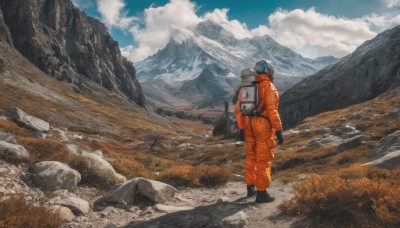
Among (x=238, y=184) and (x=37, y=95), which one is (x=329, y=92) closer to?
(x=37, y=95)

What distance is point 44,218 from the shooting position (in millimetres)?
6875

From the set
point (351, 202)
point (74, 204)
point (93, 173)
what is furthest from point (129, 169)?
point (351, 202)

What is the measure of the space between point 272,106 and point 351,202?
3437 mm

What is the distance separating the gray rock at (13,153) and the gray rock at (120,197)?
10.0 ft

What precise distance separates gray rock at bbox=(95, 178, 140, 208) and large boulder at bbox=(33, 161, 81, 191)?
1222mm

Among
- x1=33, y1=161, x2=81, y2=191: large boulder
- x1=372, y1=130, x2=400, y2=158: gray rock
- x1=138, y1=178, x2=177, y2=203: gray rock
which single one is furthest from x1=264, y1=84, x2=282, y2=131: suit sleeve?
x1=372, y1=130, x2=400, y2=158: gray rock

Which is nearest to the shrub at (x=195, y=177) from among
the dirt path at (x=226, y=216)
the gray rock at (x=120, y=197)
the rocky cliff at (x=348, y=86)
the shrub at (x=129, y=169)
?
the shrub at (x=129, y=169)

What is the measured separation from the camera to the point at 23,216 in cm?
647

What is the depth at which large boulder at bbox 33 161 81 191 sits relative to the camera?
413 inches

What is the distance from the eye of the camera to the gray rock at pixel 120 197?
10.5 meters

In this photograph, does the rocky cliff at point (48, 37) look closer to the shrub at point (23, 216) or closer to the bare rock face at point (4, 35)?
the bare rock face at point (4, 35)

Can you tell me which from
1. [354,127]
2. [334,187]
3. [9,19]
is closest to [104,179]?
[334,187]

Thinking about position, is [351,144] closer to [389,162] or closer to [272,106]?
[389,162]

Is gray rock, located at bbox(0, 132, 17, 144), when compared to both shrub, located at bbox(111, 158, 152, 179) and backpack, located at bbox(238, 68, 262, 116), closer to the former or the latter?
shrub, located at bbox(111, 158, 152, 179)
